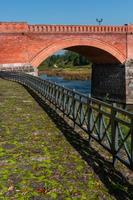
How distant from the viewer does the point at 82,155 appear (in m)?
7.45

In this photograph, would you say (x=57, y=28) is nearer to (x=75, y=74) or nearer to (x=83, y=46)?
(x=83, y=46)

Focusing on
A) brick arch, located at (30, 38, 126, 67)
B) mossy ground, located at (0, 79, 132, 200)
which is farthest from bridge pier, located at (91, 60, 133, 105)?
mossy ground, located at (0, 79, 132, 200)

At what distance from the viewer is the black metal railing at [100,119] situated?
20.2ft

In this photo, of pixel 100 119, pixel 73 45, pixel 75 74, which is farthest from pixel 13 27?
pixel 75 74

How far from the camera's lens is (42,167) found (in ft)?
21.7

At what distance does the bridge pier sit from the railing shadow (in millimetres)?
24533

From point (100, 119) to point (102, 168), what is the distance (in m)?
1.28

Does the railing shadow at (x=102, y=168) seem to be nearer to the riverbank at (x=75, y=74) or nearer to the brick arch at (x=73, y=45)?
the brick arch at (x=73, y=45)

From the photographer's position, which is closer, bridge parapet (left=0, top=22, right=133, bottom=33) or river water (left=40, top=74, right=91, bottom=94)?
bridge parapet (left=0, top=22, right=133, bottom=33)

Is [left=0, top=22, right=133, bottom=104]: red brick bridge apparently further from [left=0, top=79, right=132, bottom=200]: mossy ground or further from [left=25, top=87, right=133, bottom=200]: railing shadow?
[left=25, top=87, right=133, bottom=200]: railing shadow

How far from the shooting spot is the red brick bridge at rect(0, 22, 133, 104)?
99.8 ft

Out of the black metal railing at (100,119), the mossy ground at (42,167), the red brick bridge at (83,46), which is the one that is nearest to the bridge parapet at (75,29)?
the red brick bridge at (83,46)

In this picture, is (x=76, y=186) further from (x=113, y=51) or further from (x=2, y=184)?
(x=113, y=51)

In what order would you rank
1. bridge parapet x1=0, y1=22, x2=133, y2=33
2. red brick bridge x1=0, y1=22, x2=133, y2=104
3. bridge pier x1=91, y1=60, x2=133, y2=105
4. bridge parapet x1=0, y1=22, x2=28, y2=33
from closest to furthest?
bridge parapet x1=0, y1=22, x2=28, y2=33 < bridge parapet x1=0, y1=22, x2=133, y2=33 < red brick bridge x1=0, y1=22, x2=133, y2=104 < bridge pier x1=91, y1=60, x2=133, y2=105
